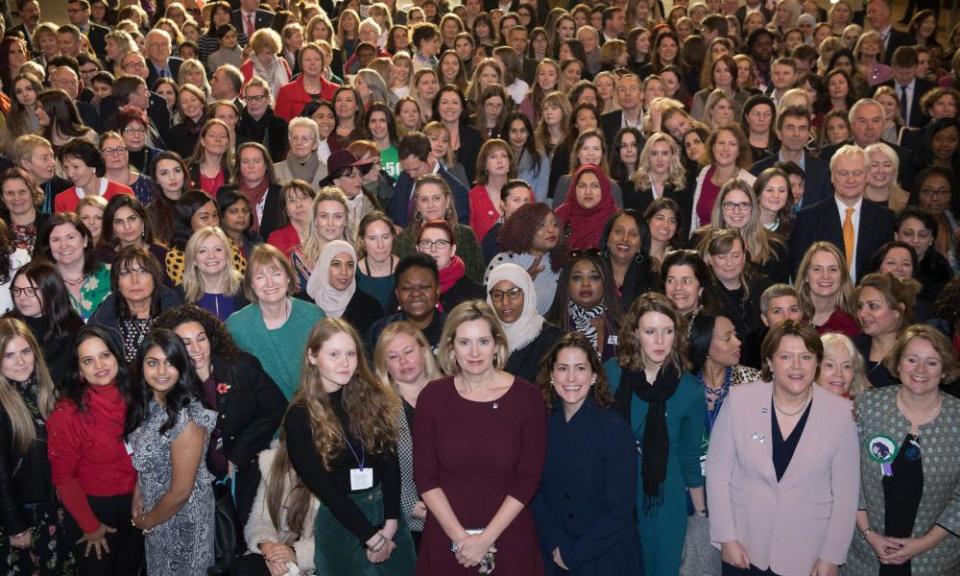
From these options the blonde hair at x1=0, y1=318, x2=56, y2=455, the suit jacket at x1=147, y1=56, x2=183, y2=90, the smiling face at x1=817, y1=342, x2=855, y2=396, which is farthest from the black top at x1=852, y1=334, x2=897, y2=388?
the suit jacket at x1=147, y1=56, x2=183, y2=90

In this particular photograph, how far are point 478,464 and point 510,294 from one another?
1.35 metres

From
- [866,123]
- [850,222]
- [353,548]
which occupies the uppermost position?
[866,123]

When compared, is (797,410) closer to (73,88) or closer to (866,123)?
(866,123)

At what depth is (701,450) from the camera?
15.8 feet

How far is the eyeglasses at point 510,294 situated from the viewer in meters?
5.39

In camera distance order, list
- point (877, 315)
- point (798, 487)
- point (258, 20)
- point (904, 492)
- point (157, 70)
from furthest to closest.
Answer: point (258, 20) → point (157, 70) → point (877, 315) → point (904, 492) → point (798, 487)

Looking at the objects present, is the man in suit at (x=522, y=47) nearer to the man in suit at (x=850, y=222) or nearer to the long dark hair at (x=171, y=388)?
the man in suit at (x=850, y=222)

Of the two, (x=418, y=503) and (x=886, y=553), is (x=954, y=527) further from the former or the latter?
(x=418, y=503)

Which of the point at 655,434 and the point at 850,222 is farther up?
the point at 850,222

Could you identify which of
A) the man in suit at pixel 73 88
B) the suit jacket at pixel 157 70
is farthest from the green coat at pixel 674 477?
the suit jacket at pixel 157 70

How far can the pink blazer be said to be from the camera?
434 centimetres

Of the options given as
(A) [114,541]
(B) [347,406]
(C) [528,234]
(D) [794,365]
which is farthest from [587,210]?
(A) [114,541]

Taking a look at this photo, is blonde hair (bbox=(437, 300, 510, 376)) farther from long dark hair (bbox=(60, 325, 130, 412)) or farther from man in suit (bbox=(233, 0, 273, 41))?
man in suit (bbox=(233, 0, 273, 41))

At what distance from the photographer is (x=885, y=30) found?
11.9 meters
